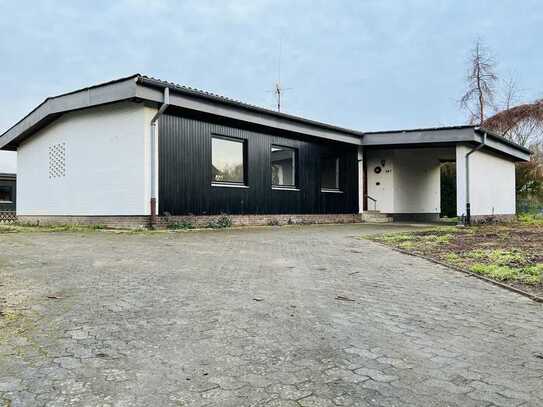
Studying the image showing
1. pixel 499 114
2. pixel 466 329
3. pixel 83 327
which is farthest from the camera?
pixel 499 114

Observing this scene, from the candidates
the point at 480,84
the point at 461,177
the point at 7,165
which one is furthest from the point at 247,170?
the point at 480,84

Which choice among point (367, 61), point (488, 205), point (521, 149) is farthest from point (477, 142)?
point (367, 61)

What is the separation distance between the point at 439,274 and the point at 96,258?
4.59 m

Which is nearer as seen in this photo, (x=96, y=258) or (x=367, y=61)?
(x=96, y=258)

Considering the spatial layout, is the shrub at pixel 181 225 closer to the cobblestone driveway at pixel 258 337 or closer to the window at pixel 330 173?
the cobblestone driveway at pixel 258 337

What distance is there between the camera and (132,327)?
325 cm

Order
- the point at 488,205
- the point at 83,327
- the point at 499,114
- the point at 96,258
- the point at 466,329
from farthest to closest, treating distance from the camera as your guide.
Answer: the point at 499,114 → the point at 488,205 → the point at 96,258 → the point at 466,329 → the point at 83,327

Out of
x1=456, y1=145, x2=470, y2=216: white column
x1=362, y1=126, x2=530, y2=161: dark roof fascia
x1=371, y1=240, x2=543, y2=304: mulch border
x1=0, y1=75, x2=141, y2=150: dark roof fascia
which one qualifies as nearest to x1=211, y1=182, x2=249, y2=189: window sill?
x1=0, y1=75, x2=141, y2=150: dark roof fascia

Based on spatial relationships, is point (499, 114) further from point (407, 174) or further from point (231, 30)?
point (231, 30)

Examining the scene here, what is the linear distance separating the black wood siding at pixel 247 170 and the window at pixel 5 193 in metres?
15.4

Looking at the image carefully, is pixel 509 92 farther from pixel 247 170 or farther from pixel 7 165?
pixel 7 165

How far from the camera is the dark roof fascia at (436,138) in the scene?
15453mm

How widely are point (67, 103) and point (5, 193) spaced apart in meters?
12.9

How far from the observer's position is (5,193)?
2298cm
